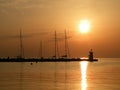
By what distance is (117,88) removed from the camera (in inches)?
1550

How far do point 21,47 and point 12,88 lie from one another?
368 feet

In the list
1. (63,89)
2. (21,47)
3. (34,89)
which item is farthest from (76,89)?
(21,47)

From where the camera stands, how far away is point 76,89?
38750 mm

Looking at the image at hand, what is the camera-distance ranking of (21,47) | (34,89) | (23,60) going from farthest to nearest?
(23,60)
(21,47)
(34,89)

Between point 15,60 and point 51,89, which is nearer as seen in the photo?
point 51,89

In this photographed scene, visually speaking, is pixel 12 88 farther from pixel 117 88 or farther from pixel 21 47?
pixel 21 47

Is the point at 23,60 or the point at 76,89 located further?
the point at 23,60

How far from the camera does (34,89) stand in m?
38.4

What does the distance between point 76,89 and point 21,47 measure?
373 ft

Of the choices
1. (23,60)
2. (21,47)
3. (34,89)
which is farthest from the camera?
(23,60)

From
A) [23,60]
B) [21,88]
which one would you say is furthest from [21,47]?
[21,88]

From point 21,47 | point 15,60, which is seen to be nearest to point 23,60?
point 15,60

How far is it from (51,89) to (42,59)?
15863 cm

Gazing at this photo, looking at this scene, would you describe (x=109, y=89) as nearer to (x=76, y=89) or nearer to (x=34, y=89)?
(x=76, y=89)
